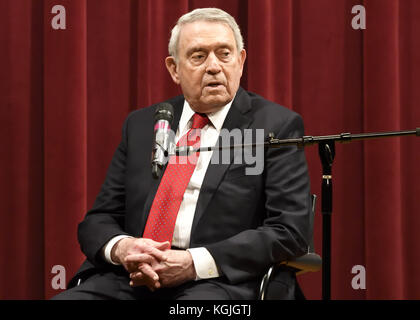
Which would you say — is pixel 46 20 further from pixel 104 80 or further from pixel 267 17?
pixel 267 17

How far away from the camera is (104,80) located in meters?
2.65

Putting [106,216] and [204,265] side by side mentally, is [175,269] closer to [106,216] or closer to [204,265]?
[204,265]

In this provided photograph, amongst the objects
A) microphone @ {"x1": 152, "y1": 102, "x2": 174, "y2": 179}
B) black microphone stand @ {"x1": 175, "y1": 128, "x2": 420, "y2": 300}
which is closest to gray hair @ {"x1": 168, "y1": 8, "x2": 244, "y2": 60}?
microphone @ {"x1": 152, "y1": 102, "x2": 174, "y2": 179}

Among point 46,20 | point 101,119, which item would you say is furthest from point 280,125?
point 46,20

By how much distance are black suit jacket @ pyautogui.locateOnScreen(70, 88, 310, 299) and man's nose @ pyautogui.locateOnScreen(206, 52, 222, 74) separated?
0.14m

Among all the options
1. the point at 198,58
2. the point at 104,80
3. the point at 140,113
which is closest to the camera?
the point at 198,58

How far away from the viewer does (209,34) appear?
197cm

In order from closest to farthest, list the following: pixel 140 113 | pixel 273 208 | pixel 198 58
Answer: pixel 273 208, pixel 198 58, pixel 140 113

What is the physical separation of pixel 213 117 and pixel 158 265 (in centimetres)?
61

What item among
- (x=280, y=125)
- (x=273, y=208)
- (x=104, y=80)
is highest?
(x=104, y=80)

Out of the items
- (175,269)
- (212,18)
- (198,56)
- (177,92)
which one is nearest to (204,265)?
(175,269)

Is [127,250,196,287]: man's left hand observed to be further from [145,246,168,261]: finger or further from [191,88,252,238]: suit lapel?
[191,88,252,238]: suit lapel

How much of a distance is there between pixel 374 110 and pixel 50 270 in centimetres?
171

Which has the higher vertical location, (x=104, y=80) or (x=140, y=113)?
(x=104, y=80)
